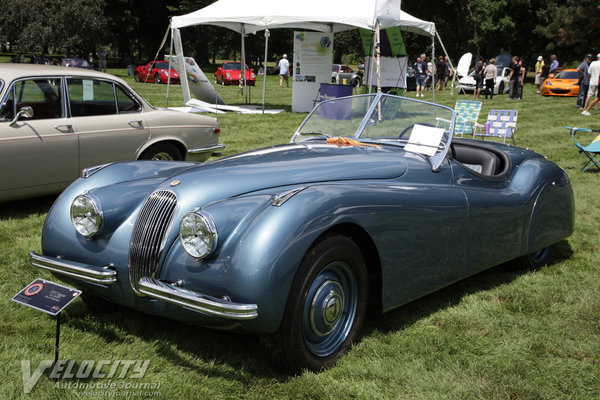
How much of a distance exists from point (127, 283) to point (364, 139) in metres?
2.04

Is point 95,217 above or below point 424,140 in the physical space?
below

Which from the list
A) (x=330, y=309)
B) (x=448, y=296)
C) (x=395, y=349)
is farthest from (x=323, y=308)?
(x=448, y=296)

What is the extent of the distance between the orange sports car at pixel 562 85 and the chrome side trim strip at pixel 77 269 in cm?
2511

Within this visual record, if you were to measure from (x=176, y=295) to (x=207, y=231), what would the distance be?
0.33 metres

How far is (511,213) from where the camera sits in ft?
13.8

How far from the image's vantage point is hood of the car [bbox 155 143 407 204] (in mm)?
3047

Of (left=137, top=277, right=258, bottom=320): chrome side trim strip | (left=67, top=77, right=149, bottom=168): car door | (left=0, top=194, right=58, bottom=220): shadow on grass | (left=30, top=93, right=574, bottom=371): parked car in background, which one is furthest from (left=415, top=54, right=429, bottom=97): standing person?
(left=137, top=277, right=258, bottom=320): chrome side trim strip

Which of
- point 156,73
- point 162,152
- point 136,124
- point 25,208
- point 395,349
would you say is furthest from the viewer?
point 156,73

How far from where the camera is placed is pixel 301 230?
272 centimetres

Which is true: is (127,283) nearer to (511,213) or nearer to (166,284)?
(166,284)

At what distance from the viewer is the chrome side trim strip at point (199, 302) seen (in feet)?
8.34

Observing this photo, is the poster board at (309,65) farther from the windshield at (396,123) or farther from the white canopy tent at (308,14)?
the windshield at (396,123)

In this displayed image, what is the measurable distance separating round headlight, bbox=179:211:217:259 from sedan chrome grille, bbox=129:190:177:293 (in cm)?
21

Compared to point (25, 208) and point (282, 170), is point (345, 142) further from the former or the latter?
point (25, 208)
